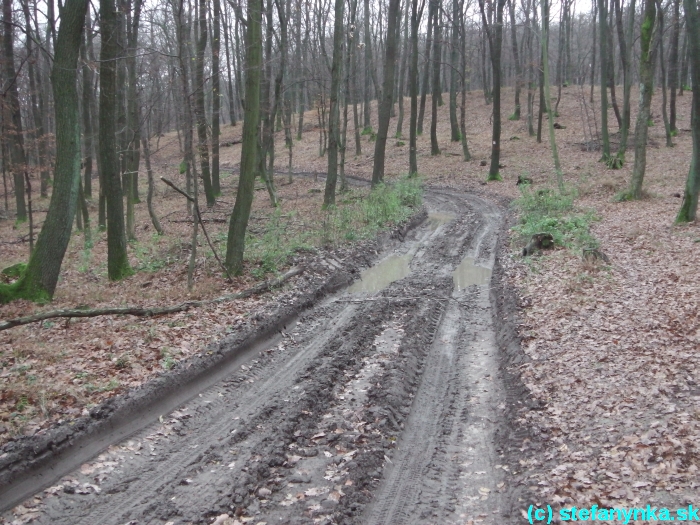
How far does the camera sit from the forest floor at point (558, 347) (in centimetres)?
495

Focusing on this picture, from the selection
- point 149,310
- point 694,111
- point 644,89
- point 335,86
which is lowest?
point 149,310

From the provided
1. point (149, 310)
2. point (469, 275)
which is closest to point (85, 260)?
point (149, 310)

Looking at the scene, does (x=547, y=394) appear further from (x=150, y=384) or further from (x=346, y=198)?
(x=346, y=198)

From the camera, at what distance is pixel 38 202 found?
105 feet

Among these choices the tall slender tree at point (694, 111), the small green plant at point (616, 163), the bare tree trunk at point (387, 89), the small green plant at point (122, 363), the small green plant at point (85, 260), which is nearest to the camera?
the small green plant at point (122, 363)

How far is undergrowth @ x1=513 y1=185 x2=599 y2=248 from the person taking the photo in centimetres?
1336

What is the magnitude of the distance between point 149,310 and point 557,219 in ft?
38.6

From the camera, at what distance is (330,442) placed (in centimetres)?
593

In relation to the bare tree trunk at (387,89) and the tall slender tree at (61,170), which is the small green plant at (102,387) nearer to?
the tall slender tree at (61,170)

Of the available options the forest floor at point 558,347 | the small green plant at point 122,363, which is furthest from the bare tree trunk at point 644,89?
the small green plant at point 122,363

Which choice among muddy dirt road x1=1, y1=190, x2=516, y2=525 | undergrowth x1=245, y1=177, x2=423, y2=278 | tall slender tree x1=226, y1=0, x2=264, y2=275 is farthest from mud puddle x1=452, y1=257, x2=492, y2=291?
tall slender tree x1=226, y1=0, x2=264, y2=275

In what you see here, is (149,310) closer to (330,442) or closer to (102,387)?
(102,387)

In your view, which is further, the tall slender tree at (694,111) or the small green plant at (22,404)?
the tall slender tree at (694,111)

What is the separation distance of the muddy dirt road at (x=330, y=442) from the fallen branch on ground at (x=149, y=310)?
1.49 meters
